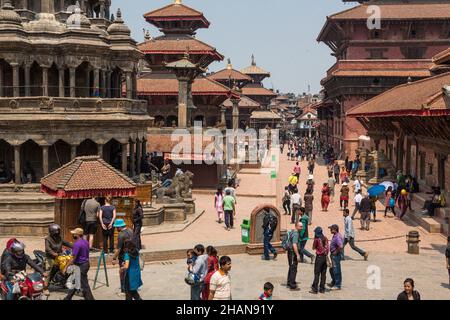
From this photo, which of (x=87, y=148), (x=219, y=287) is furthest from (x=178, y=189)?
(x=219, y=287)

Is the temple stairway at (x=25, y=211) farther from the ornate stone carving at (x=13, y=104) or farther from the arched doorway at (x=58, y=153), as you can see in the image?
the ornate stone carving at (x=13, y=104)

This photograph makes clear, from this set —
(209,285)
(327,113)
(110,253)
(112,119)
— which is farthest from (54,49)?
(327,113)

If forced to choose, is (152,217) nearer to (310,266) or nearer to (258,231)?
(258,231)

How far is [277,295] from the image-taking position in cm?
1374

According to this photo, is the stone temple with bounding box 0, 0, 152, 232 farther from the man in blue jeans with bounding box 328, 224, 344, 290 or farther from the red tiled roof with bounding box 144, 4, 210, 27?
the red tiled roof with bounding box 144, 4, 210, 27

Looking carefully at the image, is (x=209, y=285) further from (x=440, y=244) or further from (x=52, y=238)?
(x=440, y=244)

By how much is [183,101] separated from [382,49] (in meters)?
25.1

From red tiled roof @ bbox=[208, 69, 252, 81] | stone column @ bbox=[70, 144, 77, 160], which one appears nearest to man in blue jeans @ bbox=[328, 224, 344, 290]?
stone column @ bbox=[70, 144, 77, 160]

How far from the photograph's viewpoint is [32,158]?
27578 mm

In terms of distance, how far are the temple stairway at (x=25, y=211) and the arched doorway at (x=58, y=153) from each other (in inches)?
73.1

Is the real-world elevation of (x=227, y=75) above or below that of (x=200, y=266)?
above

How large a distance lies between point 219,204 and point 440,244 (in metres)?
8.67

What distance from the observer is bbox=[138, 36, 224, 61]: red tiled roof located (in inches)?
1919

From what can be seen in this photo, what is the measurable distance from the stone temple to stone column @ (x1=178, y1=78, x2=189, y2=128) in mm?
6602
